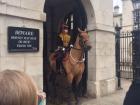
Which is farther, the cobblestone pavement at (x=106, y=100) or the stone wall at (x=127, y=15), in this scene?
the stone wall at (x=127, y=15)

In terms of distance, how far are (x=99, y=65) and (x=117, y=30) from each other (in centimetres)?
271

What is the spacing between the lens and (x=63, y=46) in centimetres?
917

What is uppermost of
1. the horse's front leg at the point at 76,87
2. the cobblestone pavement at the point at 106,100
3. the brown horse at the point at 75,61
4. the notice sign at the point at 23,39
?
the notice sign at the point at 23,39

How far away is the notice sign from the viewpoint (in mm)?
6719

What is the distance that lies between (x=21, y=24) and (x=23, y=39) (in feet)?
1.15

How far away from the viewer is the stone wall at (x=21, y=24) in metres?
6.58

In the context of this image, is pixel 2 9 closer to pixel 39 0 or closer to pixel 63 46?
pixel 39 0

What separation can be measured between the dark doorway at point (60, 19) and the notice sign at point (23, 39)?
3.03 m

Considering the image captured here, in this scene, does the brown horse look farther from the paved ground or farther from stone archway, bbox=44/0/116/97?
stone archway, bbox=44/0/116/97

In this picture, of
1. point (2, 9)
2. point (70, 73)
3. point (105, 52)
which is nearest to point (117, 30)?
point (105, 52)

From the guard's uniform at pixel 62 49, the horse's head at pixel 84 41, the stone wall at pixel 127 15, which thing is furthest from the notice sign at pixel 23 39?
the stone wall at pixel 127 15

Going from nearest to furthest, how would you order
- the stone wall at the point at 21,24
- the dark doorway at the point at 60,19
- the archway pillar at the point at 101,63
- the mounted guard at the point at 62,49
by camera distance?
the stone wall at the point at 21,24 < the mounted guard at the point at 62,49 < the archway pillar at the point at 101,63 < the dark doorway at the point at 60,19

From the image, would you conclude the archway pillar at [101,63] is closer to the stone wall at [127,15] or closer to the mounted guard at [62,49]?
the mounted guard at [62,49]

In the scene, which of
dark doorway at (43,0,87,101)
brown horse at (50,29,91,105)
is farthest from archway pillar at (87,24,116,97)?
brown horse at (50,29,91,105)
